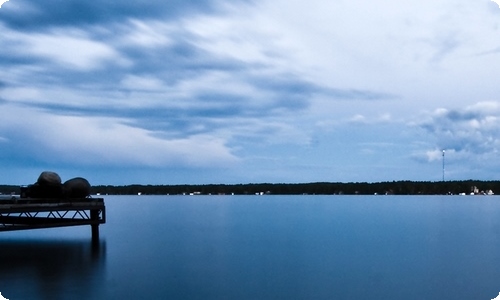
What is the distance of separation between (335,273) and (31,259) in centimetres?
1903

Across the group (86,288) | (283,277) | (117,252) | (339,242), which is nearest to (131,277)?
(86,288)

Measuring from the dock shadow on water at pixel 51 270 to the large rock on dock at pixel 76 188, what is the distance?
13.6 ft

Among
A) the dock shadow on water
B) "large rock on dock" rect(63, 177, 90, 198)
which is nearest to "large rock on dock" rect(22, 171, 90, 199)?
"large rock on dock" rect(63, 177, 90, 198)

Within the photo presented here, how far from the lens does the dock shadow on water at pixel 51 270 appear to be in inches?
986

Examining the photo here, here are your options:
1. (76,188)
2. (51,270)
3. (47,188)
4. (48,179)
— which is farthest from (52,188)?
(51,270)

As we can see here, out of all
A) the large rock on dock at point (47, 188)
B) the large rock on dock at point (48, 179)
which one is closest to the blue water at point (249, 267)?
the large rock on dock at point (47, 188)

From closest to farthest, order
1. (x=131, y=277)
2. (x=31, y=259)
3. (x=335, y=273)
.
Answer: (x=131, y=277) → (x=335, y=273) → (x=31, y=259)

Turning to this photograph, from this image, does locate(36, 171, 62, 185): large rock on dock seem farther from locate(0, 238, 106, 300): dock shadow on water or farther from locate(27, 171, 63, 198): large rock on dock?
locate(0, 238, 106, 300): dock shadow on water

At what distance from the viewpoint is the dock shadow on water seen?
986 inches

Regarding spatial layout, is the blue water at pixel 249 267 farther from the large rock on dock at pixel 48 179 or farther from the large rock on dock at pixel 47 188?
the large rock on dock at pixel 48 179

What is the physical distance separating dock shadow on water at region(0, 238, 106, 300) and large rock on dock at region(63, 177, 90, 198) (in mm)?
4133

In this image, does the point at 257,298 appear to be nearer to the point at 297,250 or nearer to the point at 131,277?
the point at 131,277

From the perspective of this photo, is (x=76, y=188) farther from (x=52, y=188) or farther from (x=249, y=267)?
(x=249, y=267)

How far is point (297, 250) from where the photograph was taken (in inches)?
1711
